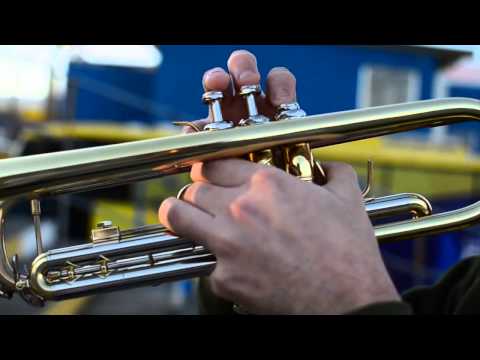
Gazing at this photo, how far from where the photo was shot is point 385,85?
3684 mm

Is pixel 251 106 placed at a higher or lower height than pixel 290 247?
higher

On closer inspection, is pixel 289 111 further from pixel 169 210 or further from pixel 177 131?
pixel 177 131

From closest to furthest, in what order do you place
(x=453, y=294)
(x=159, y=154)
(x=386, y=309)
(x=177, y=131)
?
(x=386, y=309) → (x=159, y=154) → (x=453, y=294) → (x=177, y=131)

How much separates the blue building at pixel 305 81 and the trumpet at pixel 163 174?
2.01 metres

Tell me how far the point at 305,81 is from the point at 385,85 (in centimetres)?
78

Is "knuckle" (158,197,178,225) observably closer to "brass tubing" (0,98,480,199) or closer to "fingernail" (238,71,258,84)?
"brass tubing" (0,98,480,199)

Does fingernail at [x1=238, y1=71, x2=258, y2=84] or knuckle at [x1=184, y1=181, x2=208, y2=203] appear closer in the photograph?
knuckle at [x1=184, y1=181, x2=208, y2=203]

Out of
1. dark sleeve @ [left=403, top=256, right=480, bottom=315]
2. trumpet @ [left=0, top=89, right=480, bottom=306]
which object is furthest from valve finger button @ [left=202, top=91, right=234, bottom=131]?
dark sleeve @ [left=403, top=256, right=480, bottom=315]

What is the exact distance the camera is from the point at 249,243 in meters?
0.55

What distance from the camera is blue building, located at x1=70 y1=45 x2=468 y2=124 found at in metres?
3.19

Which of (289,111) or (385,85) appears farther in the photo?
(385,85)

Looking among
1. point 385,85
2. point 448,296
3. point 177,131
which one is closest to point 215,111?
point 448,296
